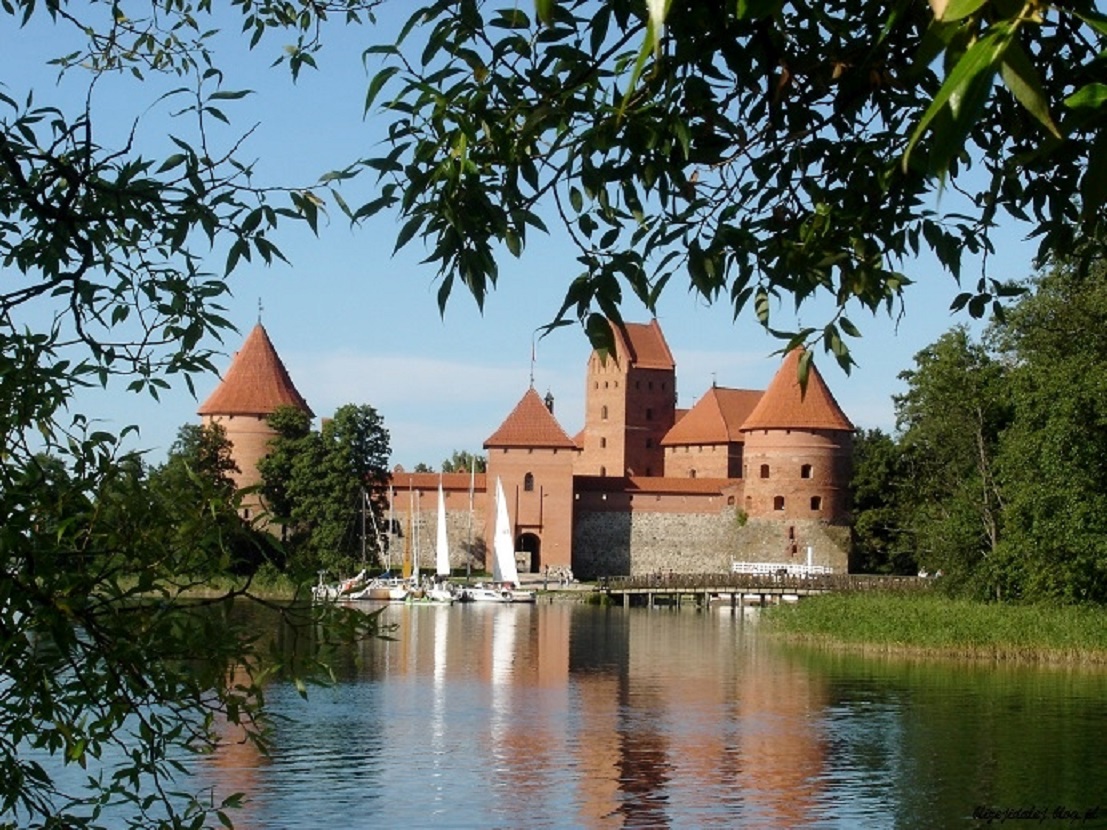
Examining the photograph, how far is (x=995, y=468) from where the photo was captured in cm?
3083

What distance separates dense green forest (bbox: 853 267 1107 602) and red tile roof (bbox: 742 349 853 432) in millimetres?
14268

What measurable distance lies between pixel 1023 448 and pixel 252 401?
110 ft

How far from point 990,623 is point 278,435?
33114mm

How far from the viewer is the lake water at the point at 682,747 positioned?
12.7 metres

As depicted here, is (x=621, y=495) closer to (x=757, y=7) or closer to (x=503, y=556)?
(x=503, y=556)

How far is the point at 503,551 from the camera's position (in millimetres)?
51562

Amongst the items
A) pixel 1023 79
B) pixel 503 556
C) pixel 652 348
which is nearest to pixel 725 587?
pixel 503 556

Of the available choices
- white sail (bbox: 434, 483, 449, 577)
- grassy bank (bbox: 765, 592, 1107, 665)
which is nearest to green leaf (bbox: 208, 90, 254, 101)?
grassy bank (bbox: 765, 592, 1107, 665)

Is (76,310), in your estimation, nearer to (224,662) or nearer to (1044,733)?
(224,662)

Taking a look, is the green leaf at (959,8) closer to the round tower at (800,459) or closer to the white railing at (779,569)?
the white railing at (779,569)

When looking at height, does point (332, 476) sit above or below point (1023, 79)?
above

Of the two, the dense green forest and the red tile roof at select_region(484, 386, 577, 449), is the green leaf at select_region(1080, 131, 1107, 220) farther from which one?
the red tile roof at select_region(484, 386, 577, 449)

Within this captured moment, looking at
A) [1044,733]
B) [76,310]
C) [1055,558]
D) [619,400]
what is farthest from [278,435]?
[76,310]

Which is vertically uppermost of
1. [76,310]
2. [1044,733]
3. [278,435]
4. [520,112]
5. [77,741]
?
[278,435]
